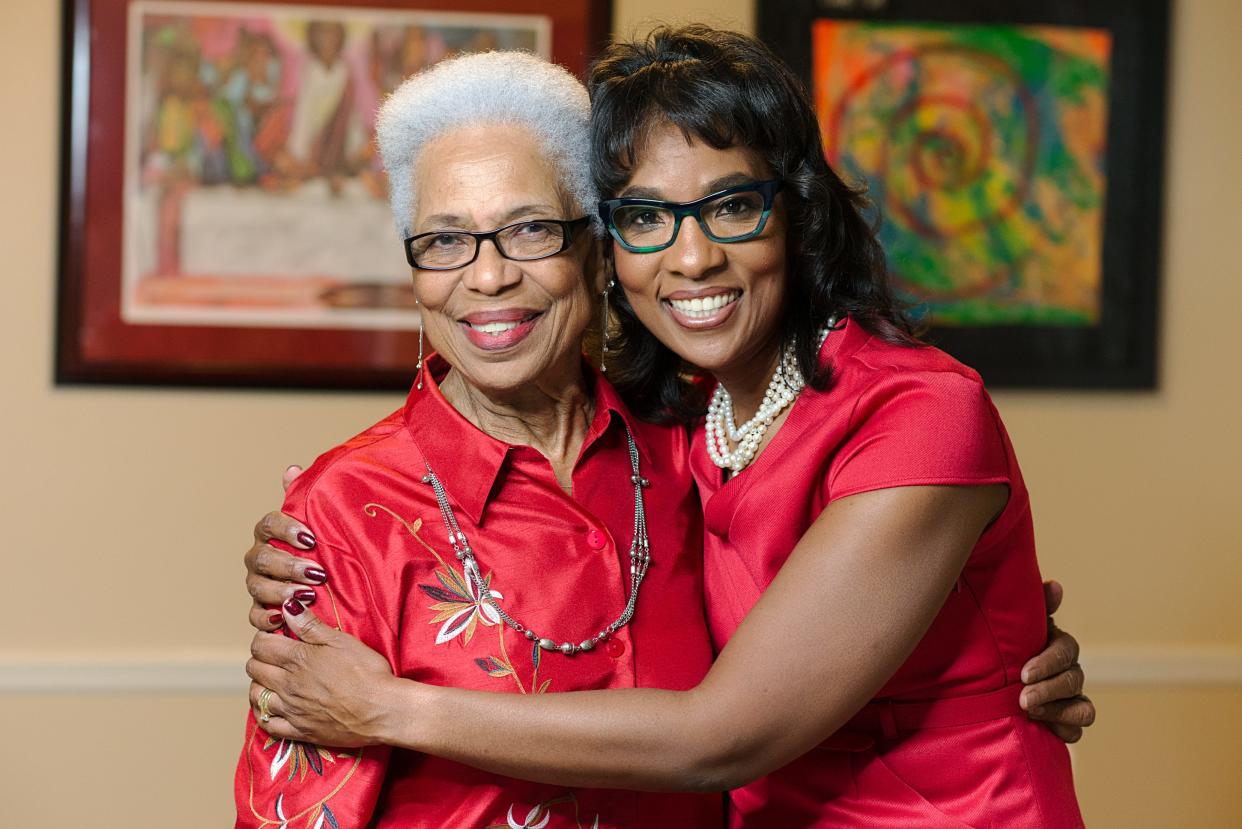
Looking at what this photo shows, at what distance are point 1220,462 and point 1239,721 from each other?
685 mm

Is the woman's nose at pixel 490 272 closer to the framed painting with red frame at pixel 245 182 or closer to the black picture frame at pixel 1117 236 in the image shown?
the framed painting with red frame at pixel 245 182

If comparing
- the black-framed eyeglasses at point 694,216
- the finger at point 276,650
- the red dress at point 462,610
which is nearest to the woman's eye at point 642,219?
the black-framed eyeglasses at point 694,216

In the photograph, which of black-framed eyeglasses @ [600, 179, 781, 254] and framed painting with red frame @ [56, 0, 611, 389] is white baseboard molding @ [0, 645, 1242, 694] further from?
black-framed eyeglasses @ [600, 179, 781, 254]

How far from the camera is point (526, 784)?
1.61 meters

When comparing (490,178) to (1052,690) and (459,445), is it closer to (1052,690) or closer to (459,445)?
(459,445)

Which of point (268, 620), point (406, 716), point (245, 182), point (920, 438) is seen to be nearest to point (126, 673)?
point (245, 182)

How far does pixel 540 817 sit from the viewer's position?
63.2 inches

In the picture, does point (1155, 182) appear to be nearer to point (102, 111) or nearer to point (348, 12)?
point (348, 12)

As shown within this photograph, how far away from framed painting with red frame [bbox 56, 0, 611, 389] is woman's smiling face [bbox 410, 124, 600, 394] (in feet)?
5.05

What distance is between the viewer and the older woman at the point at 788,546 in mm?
1471

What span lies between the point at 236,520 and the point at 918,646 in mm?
2112

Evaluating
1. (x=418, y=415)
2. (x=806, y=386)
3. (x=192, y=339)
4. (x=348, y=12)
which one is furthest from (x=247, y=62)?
(x=806, y=386)

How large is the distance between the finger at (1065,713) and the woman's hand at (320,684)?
0.82 metres

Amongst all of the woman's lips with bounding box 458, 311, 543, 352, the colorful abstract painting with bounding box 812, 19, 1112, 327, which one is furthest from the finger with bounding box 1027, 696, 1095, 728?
the colorful abstract painting with bounding box 812, 19, 1112, 327
